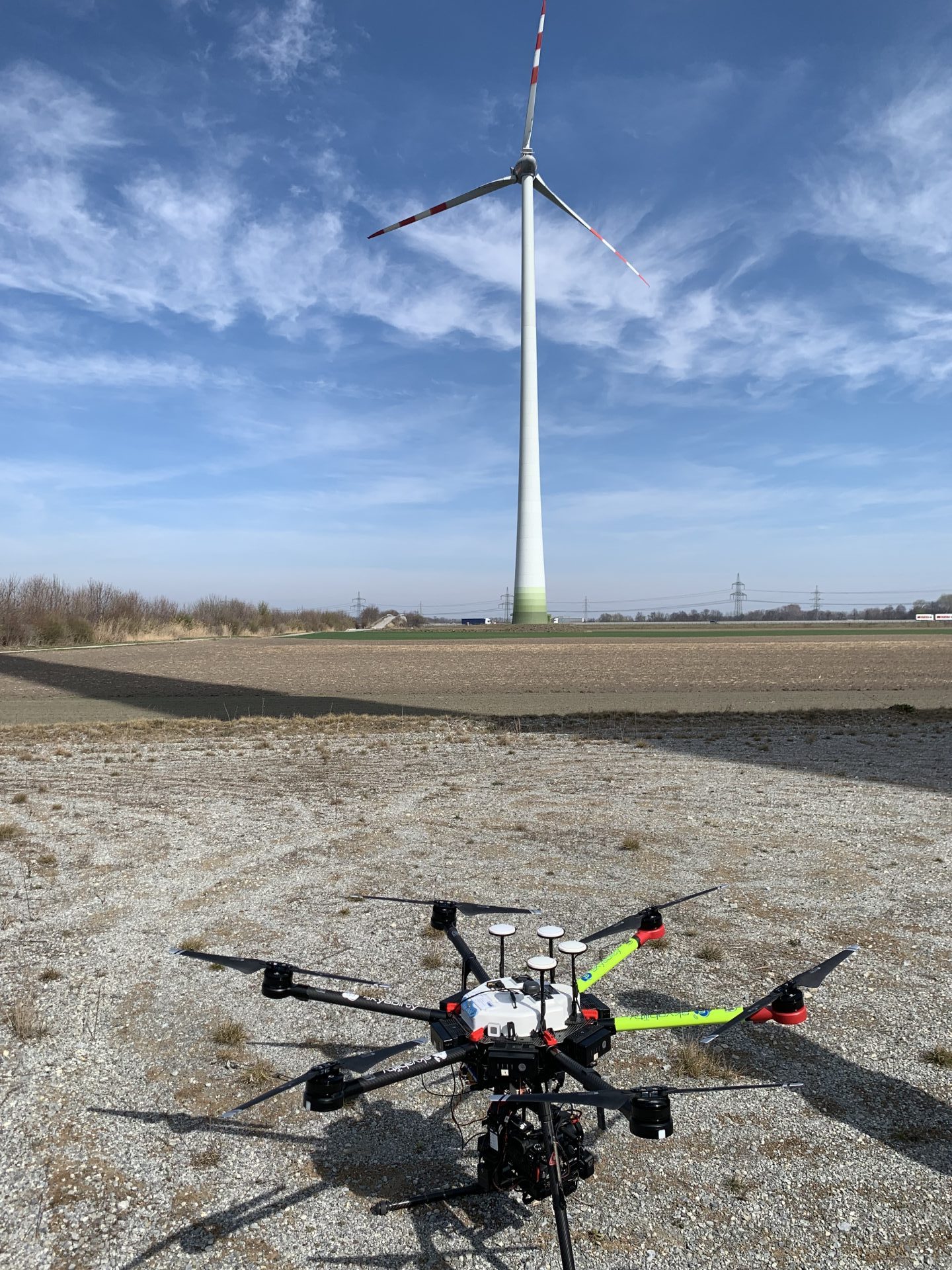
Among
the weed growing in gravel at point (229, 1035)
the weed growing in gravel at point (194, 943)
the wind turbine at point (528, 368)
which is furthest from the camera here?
the wind turbine at point (528, 368)

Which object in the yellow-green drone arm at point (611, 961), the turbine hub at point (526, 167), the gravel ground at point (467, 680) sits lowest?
the gravel ground at point (467, 680)

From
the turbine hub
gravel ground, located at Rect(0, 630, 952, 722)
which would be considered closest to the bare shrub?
gravel ground, located at Rect(0, 630, 952, 722)

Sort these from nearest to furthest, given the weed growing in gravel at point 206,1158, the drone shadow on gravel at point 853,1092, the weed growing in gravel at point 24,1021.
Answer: the weed growing in gravel at point 206,1158 → the drone shadow on gravel at point 853,1092 → the weed growing in gravel at point 24,1021

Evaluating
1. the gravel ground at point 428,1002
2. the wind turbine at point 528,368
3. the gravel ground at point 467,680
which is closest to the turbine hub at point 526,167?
the wind turbine at point 528,368

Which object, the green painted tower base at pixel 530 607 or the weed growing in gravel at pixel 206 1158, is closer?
the weed growing in gravel at pixel 206 1158

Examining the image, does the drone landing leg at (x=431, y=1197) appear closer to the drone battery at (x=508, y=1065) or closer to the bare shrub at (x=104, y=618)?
the drone battery at (x=508, y=1065)

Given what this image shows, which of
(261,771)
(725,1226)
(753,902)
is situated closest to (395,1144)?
(725,1226)

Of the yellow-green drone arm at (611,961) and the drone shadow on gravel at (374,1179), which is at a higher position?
the yellow-green drone arm at (611,961)
